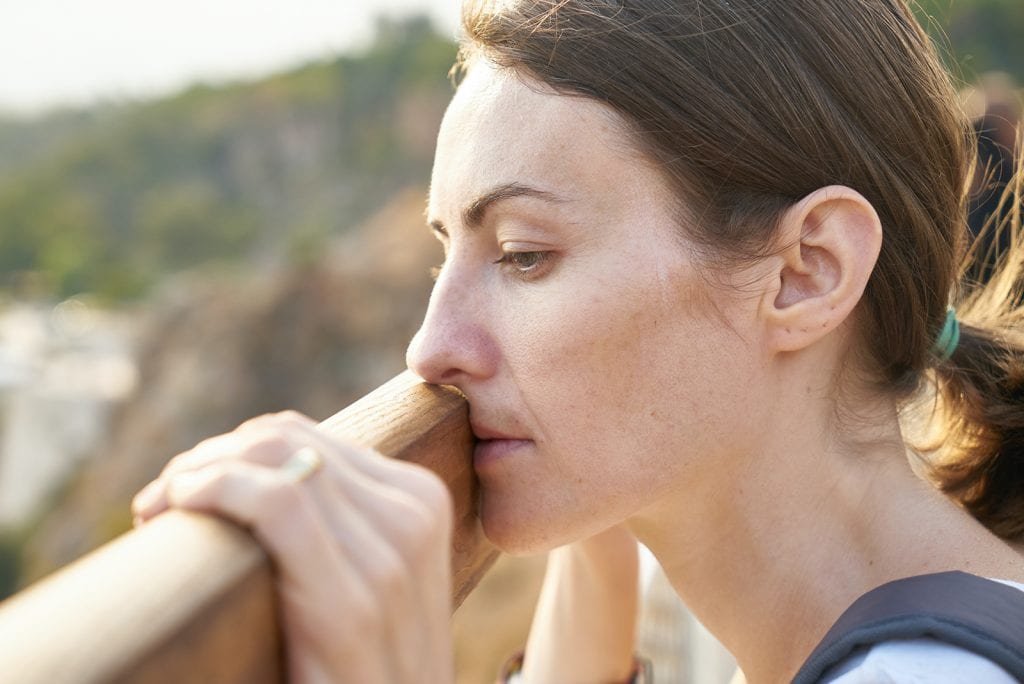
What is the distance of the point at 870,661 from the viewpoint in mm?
1120

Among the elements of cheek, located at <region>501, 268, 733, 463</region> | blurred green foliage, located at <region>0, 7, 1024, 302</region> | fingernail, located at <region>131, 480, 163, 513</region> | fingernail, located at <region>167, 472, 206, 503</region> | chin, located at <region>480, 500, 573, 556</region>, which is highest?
fingernail, located at <region>167, 472, 206, 503</region>

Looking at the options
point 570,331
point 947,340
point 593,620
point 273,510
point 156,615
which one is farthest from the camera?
point 593,620

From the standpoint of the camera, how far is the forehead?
1.32 meters

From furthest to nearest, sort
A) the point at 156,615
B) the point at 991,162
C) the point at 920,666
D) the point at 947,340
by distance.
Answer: the point at 991,162 → the point at 947,340 → the point at 920,666 → the point at 156,615

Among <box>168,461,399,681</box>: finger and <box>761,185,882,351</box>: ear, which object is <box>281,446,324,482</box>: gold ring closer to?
<box>168,461,399,681</box>: finger

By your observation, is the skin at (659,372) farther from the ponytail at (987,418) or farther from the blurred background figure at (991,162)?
the blurred background figure at (991,162)

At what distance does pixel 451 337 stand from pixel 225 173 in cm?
5494

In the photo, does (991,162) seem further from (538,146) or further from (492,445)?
(492,445)

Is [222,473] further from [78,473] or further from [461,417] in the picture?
[78,473]

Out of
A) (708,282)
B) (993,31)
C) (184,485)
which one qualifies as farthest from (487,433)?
(993,31)

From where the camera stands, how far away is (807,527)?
1479mm

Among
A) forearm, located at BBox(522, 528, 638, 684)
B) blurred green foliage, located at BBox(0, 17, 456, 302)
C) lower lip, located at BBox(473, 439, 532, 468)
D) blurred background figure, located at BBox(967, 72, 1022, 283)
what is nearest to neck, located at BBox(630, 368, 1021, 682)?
lower lip, located at BBox(473, 439, 532, 468)

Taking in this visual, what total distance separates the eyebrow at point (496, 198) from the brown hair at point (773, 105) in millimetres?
153

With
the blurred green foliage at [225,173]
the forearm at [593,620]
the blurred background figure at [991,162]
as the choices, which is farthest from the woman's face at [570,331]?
the blurred green foliage at [225,173]
